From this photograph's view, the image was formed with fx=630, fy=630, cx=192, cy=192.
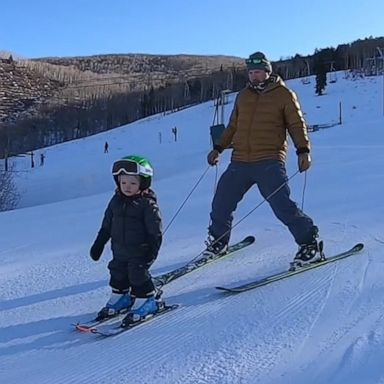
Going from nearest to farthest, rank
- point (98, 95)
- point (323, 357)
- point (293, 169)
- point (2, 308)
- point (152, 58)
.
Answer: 1. point (323, 357)
2. point (2, 308)
3. point (293, 169)
4. point (98, 95)
5. point (152, 58)

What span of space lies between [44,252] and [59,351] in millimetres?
2819

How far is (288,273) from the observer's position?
463cm

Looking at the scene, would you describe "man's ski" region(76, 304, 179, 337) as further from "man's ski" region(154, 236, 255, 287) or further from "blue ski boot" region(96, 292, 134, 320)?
"man's ski" region(154, 236, 255, 287)

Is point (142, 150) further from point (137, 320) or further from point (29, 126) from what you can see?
point (29, 126)

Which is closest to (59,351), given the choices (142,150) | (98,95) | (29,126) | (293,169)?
(293,169)

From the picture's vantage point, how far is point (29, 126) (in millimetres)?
97812

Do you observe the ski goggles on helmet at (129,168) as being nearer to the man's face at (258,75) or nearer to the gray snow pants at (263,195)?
the gray snow pants at (263,195)

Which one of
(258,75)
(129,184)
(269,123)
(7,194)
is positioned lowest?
(7,194)

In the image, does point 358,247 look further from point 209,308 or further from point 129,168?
point 129,168

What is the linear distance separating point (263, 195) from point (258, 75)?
0.92m

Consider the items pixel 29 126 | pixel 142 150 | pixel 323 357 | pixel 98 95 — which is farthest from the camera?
pixel 98 95

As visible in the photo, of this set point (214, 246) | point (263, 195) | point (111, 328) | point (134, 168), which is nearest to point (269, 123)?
point (263, 195)

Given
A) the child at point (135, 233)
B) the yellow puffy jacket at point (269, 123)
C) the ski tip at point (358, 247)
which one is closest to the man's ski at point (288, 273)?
the ski tip at point (358, 247)

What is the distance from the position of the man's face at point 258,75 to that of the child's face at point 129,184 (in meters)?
1.51
